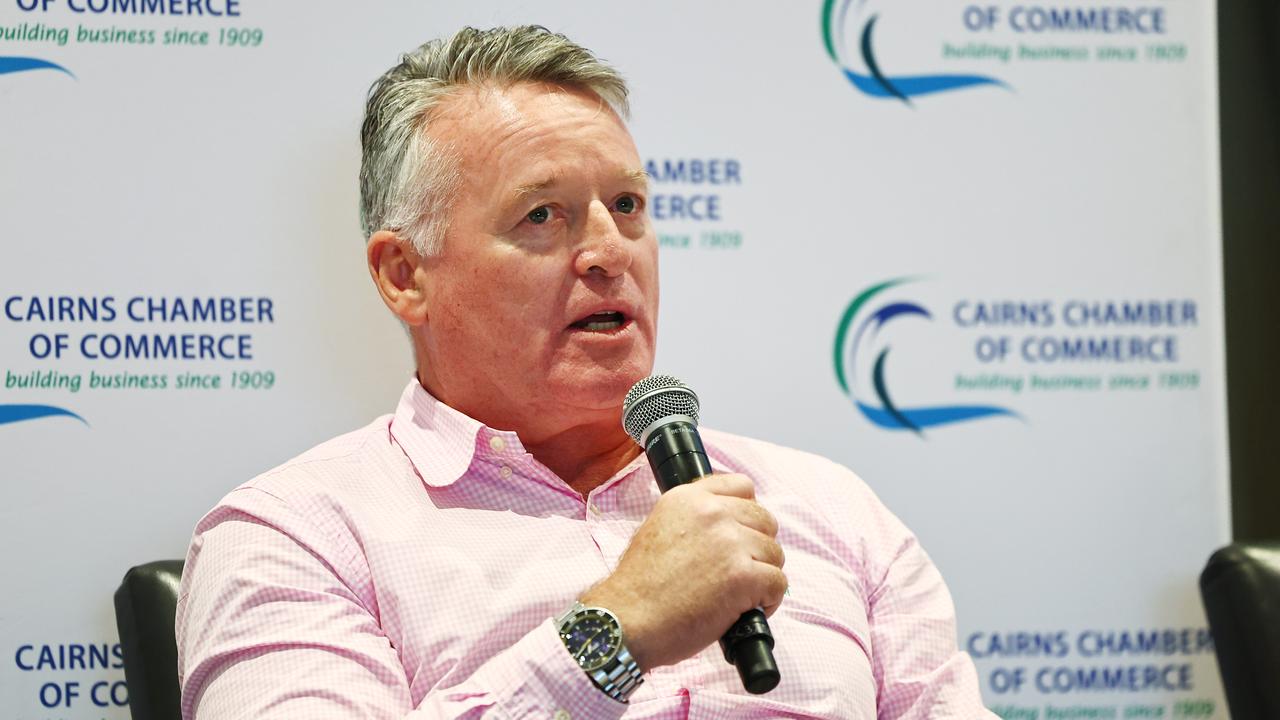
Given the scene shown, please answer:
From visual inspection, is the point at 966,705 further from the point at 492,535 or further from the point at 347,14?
the point at 347,14

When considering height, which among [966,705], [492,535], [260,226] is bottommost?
[966,705]

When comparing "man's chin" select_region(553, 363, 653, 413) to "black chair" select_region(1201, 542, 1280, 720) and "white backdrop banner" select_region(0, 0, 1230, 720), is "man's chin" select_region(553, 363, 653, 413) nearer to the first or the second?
"white backdrop banner" select_region(0, 0, 1230, 720)

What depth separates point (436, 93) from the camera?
2041mm

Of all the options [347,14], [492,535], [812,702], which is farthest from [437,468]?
[347,14]

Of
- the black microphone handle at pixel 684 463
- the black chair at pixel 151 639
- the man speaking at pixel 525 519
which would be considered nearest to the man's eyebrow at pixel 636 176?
the man speaking at pixel 525 519

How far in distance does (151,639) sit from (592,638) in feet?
2.91

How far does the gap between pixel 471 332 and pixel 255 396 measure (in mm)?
600

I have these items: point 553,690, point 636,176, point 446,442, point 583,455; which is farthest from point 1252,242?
point 553,690

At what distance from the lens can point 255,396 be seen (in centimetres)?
234

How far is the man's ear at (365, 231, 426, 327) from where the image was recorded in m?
2.06

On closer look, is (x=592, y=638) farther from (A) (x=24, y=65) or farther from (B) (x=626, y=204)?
(A) (x=24, y=65)

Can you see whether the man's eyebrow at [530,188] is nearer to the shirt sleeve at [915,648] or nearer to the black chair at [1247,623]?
the shirt sleeve at [915,648]

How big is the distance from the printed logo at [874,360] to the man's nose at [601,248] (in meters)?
0.73

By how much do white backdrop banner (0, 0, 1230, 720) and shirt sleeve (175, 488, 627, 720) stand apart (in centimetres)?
58
